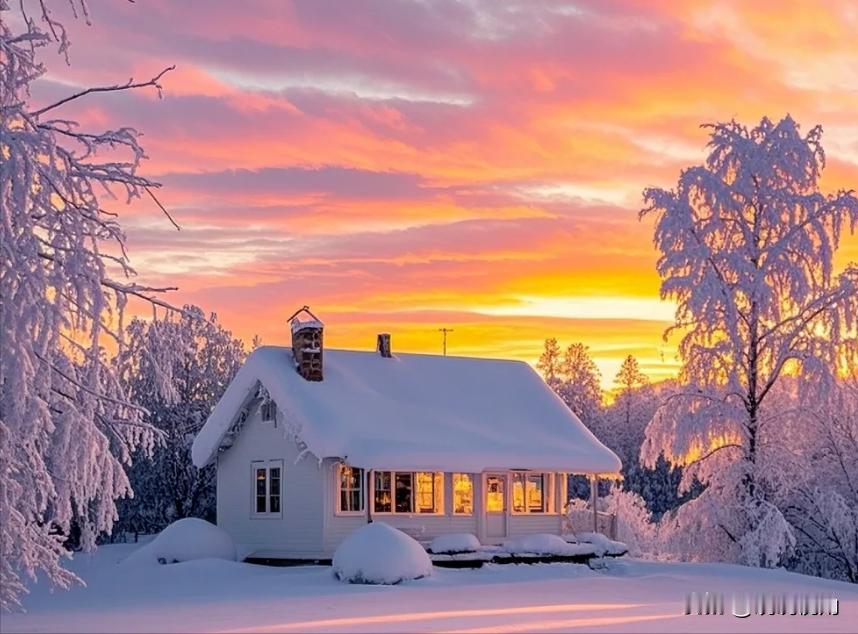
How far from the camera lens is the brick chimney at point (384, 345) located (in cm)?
4088

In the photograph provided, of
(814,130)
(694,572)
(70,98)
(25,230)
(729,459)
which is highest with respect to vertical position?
(814,130)

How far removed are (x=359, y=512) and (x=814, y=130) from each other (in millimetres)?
16318

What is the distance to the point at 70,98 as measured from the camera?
15820mm

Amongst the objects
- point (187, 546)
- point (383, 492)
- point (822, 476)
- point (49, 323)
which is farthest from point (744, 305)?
point (49, 323)

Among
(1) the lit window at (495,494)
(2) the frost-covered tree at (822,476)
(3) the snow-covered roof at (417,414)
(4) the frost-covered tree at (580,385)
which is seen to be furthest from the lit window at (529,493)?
(4) the frost-covered tree at (580,385)

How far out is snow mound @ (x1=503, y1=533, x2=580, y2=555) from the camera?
35625 mm

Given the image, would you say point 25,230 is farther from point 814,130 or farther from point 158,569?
point 814,130

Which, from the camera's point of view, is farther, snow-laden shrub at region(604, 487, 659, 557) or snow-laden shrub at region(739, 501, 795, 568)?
snow-laden shrub at region(604, 487, 659, 557)

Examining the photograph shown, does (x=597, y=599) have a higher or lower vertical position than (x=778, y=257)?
lower

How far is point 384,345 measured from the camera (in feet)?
135

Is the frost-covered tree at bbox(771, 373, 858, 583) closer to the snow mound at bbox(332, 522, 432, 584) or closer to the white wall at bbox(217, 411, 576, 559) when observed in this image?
the white wall at bbox(217, 411, 576, 559)

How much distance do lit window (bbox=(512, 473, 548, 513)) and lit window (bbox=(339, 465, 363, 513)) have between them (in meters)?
5.10

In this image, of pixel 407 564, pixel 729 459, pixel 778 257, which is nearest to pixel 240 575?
pixel 407 564

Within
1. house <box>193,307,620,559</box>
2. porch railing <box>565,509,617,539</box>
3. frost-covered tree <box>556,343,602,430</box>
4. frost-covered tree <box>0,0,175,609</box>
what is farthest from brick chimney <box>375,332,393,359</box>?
frost-covered tree <box>556,343,602,430</box>
